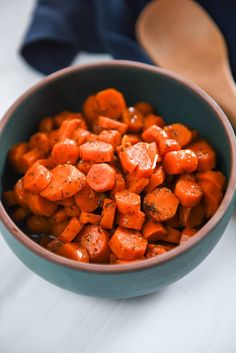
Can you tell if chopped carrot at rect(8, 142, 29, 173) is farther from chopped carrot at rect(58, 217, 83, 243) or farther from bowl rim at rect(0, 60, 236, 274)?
chopped carrot at rect(58, 217, 83, 243)

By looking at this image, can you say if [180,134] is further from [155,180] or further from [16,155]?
[16,155]

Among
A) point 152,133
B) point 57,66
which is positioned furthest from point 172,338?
point 57,66

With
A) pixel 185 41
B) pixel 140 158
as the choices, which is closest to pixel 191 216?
pixel 140 158

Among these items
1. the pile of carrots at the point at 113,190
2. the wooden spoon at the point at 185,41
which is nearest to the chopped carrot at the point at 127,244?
the pile of carrots at the point at 113,190

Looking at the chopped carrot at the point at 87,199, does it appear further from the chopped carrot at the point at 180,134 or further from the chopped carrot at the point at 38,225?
the chopped carrot at the point at 180,134

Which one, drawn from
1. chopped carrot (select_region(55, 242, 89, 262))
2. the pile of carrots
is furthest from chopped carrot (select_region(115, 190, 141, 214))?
chopped carrot (select_region(55, 242, 89, 262))

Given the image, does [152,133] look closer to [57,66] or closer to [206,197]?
[206,197]
